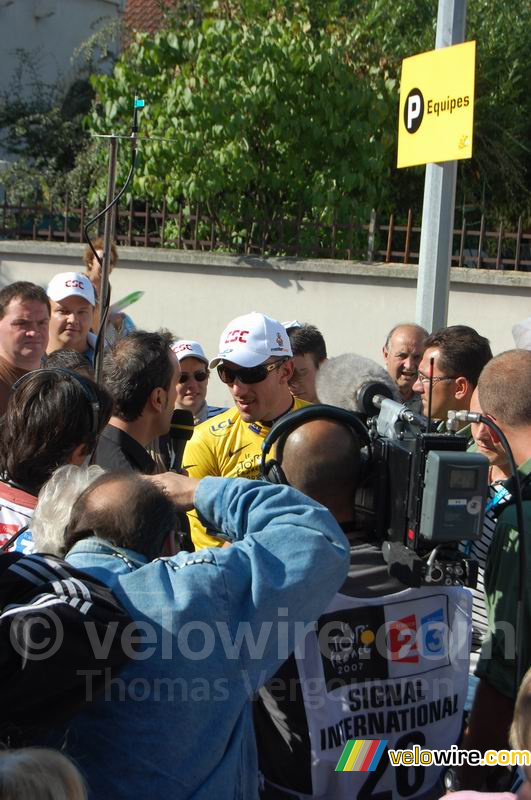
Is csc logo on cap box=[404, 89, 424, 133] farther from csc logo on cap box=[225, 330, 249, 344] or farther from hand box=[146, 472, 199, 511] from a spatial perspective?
hand box=[146, 472, 199, 511]

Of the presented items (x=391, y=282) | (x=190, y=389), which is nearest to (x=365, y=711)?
(x=190, y=389)

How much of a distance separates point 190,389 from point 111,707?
3463mm

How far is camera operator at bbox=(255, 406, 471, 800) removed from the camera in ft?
7.06

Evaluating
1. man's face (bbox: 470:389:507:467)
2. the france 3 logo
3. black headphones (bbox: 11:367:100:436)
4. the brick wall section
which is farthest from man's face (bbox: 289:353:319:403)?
the brick wall section

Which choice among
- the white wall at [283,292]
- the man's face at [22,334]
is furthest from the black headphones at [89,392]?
the white wall at [283,292]

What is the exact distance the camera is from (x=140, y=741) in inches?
74.4

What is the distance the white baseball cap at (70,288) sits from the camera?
5367 mm

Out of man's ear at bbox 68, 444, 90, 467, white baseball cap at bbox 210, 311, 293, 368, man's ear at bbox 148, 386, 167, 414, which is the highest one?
white baseball cap at bbox 210, 311, 293, 368

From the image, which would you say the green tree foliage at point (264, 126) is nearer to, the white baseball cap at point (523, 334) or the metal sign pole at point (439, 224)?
the metal sign pole at point (439, 224)

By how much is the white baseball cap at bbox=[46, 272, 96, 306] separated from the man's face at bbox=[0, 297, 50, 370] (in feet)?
3.07

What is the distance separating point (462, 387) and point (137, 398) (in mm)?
1500

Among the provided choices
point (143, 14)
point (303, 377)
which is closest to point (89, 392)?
point (303, 377)

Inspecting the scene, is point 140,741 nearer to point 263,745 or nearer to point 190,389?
point 263,745

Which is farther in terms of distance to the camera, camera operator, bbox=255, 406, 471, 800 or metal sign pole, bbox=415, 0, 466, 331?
metal sign pole, bbox=415, 0, 466, 331
